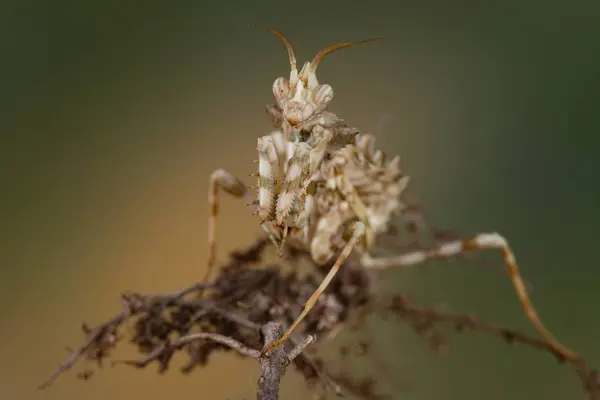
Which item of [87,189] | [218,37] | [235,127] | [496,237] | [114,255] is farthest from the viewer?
[218,37]

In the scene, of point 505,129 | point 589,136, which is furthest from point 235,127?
point 589,136

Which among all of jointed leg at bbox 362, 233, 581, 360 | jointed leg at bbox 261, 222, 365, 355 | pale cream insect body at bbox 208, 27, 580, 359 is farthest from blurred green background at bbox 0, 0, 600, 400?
jointed leg at bbox 261, 222, 365, 355

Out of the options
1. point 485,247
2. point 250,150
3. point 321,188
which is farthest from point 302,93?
point 250,150

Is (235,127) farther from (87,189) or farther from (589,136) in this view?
(589,136)

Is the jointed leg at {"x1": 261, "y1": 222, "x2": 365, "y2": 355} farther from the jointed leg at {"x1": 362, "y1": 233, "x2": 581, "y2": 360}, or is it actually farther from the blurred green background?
the blurred green background

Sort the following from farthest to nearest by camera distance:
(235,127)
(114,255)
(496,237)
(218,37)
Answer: (218,37) < (235,127) < (114,255) < (496,237)

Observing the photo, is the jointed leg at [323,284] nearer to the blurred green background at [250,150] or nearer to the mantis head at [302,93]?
the mantis head at [302,93]
